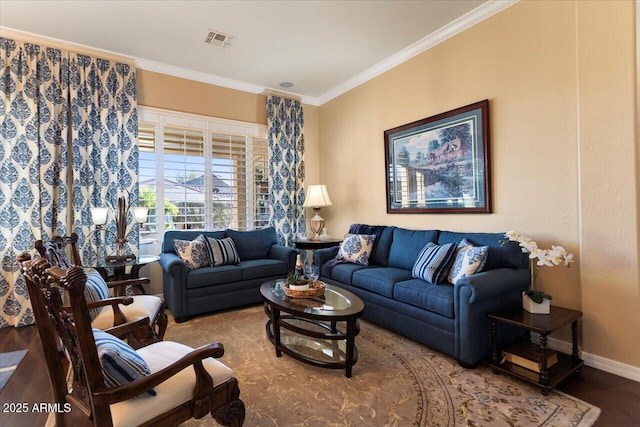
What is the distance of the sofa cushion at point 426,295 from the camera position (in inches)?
99.3

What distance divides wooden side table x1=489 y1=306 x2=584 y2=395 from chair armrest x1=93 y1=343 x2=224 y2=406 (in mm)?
2039

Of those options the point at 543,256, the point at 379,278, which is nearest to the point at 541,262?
the point at 543,256

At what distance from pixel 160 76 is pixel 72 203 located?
2.01 m

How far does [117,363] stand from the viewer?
1177 mm

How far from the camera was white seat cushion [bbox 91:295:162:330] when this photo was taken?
7.37 ft

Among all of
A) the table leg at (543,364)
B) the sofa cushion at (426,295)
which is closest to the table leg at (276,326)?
the sofa cushion at (426,295)

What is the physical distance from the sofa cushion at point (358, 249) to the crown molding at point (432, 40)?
2.31 m

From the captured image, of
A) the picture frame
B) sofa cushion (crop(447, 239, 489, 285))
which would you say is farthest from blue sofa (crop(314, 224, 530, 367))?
the picture frame

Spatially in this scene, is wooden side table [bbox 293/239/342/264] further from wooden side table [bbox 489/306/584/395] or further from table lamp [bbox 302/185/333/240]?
wooden side table [bbox 489/306/584/395]

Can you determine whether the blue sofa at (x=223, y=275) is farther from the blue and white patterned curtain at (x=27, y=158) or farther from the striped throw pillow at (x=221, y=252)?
the blue and white patterned curtain at (x=27, y=158)

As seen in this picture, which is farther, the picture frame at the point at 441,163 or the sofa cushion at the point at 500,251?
the picture frame at the point at 441,163

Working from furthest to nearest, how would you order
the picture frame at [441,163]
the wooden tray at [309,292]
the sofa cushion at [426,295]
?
1. the picture frame at [441,163]
2. the wooden tray at [309,292]
3. the sofa cushion at [426,295]

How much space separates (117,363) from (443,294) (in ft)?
7.43

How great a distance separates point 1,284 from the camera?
11.0 ft
